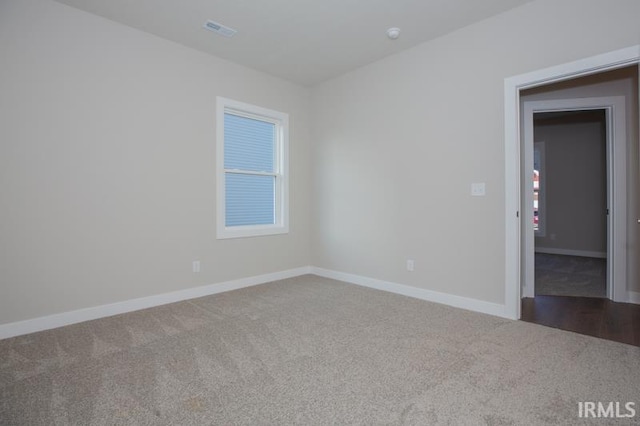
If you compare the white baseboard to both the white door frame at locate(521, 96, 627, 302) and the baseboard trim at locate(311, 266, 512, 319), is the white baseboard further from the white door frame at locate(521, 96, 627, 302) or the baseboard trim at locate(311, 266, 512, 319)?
the baseboard trim at locate(311, 266, 512, 319)

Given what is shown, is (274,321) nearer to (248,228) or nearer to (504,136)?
(248,228)

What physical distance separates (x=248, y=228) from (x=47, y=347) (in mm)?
2244

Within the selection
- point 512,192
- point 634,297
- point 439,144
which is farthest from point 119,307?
point 634,297

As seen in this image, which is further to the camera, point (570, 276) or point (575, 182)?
point (575, 182)

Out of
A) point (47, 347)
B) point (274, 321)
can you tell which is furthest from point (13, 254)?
point (274, 321)

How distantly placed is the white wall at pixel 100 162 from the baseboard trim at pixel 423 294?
137 centimetres

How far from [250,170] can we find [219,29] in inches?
64.5

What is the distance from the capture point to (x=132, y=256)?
319 centimetres

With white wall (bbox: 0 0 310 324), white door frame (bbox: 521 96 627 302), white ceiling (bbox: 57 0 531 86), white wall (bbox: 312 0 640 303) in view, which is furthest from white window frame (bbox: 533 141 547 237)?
white wall (bbox: 0 0 310 324)

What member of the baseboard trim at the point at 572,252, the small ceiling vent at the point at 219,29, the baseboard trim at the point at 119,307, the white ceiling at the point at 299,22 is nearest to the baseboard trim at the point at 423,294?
the baseboard trim at the point at 119,307

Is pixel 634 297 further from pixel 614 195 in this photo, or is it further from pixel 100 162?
pixel 100 162

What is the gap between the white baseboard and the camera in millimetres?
3400

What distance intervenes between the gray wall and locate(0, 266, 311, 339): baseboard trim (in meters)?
6.02

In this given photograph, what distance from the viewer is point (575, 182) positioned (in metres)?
6.45
